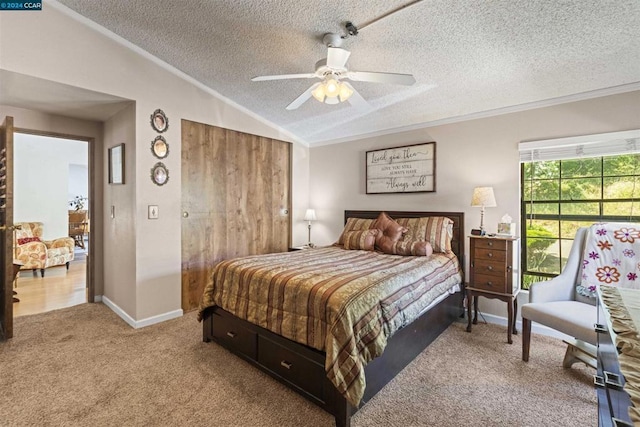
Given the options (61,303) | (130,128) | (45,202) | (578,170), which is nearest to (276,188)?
(130,128)

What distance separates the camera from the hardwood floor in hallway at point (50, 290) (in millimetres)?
3766

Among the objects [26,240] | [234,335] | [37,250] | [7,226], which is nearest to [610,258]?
[234,335]

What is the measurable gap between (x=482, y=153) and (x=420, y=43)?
166 centimetres

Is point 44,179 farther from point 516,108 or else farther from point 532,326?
point 532,326

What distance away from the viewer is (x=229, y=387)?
83.1 inches

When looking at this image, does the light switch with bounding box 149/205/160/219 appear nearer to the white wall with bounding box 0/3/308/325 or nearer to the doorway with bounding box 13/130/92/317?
the white wall with bounding box 0/3/308/325

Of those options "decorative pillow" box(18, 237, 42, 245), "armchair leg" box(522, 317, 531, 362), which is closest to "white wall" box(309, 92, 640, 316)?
"armchair leg" box(522, 317, 531, 362)

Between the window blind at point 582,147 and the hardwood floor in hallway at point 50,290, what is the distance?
586 cm

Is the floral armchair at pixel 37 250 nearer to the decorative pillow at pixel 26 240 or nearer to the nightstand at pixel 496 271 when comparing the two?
the decorative pillow at pixel 26 240

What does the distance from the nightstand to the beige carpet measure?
39 centimetres

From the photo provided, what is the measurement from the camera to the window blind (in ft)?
8.70

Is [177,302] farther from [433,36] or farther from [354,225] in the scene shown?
[433,36]

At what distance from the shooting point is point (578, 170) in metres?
3.02

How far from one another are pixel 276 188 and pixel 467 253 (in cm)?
291
